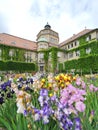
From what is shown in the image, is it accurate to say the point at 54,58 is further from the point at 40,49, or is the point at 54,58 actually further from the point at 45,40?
the point at 45,40

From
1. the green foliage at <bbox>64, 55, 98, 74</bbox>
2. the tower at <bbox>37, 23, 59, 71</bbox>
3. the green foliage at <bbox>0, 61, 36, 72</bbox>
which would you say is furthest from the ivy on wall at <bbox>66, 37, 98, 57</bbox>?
the tower at <bbox>37, 23, 59, 71</bbox>

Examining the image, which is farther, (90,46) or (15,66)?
(15,66)

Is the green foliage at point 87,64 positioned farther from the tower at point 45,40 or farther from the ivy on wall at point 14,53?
the tower at point 45,40

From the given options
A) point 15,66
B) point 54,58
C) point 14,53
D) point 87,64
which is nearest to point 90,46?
point 87,64

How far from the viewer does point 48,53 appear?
181ft

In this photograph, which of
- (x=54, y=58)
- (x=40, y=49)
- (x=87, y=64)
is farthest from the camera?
(x=40, y=49)

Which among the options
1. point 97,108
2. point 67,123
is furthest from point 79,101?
point 97,108

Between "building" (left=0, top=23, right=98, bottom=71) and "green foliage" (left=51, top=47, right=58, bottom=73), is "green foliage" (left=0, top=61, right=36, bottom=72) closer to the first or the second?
"building" (left=0, top=23, right=98, bottom=71)

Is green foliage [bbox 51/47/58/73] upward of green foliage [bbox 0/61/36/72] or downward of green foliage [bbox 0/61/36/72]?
upward

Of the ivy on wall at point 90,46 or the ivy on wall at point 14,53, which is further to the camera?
the ivy on wall at point 14,53

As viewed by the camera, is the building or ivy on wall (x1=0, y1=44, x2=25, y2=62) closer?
the building

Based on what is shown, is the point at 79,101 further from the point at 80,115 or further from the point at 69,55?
the point at 69,55

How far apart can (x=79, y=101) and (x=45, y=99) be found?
45cm

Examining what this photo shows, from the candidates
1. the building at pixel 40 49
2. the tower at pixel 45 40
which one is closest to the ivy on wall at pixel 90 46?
the building at pixel 40 49
